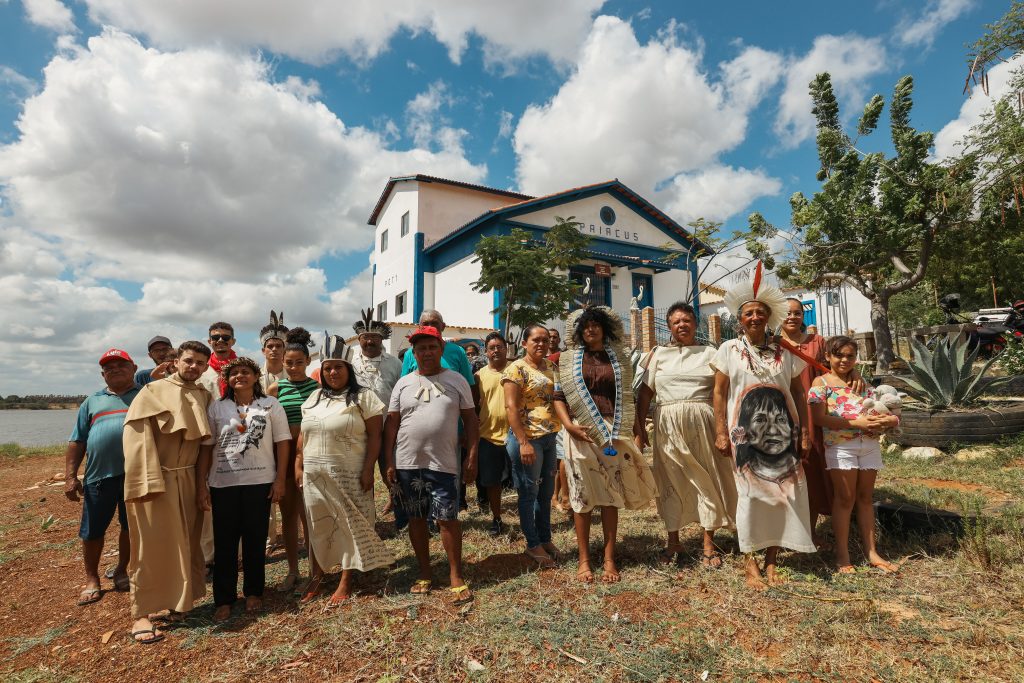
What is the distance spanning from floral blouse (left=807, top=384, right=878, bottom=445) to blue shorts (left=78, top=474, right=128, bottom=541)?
4962mm

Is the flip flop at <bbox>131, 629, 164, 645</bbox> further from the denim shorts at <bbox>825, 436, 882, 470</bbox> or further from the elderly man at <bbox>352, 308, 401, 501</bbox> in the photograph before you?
the denim shorts at <bbox>825, 436, 882, 470</bbox>

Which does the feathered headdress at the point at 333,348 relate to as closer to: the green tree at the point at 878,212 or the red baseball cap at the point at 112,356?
the red baseball cap at the point at 112,356

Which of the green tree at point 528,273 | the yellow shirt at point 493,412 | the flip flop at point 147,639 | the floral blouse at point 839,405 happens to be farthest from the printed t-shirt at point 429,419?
the green tree at point 528,273

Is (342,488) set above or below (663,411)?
below

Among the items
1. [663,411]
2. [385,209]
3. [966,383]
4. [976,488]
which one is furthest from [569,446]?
[385,209]

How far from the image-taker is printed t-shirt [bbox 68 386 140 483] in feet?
12.7

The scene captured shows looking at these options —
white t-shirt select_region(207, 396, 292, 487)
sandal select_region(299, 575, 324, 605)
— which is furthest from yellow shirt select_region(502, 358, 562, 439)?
sandal select_region(299, 575, 324, 605)

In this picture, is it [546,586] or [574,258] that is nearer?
[546,586]

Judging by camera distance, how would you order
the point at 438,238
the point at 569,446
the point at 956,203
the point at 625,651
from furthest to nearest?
the point at 438,238 → the point at 956,203 → the point at 569,446 → the point at 625,651

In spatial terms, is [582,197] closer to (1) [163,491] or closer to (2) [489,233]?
(2) [489,233]

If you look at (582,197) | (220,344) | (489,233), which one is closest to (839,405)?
(220,344)

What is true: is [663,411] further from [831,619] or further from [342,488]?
[342,488]

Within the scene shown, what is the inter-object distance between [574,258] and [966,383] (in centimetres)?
737

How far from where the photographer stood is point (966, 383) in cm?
666
